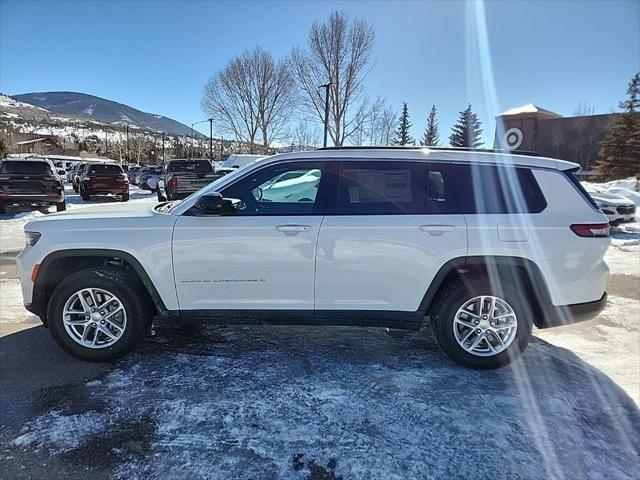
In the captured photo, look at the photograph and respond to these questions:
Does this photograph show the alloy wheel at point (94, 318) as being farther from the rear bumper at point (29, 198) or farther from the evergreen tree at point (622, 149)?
the evergreen tree at point (622, 149)

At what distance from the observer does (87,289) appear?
338cm

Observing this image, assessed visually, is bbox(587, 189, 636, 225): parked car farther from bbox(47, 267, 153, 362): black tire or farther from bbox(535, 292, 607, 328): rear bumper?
bbox(47, 267, 153, 362): black tire

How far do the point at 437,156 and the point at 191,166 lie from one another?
1537 centimetres

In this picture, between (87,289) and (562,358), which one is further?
(562,358)

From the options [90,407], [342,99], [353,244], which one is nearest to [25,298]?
[90,407]

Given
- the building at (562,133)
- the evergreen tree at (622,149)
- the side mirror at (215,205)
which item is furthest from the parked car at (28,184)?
the building at (562,133)

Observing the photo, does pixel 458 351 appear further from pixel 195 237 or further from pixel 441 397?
pixel 195 237

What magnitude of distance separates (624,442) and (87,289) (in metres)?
3.98

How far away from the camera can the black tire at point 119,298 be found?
3350 mm

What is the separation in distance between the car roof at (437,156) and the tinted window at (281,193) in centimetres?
10

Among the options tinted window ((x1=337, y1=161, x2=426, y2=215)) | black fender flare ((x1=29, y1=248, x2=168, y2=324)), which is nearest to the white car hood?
black fender flare ((x1=29, y1=248, x2=168, y2=324))

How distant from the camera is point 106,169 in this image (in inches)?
720

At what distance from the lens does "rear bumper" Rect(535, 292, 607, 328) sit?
3385 millimetres

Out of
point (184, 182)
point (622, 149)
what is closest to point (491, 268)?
point (184, 182)
